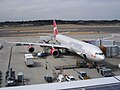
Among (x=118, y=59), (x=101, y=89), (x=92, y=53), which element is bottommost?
(x=118, y=59)

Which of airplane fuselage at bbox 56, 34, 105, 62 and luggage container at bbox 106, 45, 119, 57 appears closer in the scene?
airplane fuselage at bbox 56, 34, 105, 62

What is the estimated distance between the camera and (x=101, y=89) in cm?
727

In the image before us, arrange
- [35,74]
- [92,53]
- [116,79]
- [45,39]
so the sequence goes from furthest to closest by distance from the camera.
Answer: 1. [45,39]
2. [92,53]
3. [35,74]
4. [116,79]

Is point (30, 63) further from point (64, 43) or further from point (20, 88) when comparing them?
point (20, 88)

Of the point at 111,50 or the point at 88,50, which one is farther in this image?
the point at 111,50

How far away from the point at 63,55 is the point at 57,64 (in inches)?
306

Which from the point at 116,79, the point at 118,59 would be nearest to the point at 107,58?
the point at 118,59

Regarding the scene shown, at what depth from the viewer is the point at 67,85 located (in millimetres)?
7543

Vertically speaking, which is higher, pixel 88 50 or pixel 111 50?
pixel 88 50

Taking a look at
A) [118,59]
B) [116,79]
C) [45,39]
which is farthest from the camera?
[45,39]

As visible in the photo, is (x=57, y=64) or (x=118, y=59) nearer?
(x=57, y=64)

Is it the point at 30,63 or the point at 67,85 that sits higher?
the point at 67,85

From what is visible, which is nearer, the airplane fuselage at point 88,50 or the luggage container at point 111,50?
the airplane fuselage at point 88,50

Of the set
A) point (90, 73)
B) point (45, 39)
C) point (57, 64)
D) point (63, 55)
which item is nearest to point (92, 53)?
point (90, 73)
